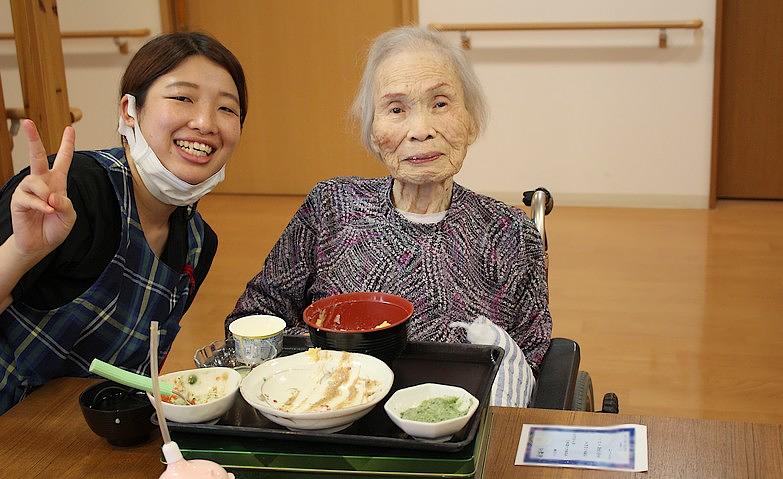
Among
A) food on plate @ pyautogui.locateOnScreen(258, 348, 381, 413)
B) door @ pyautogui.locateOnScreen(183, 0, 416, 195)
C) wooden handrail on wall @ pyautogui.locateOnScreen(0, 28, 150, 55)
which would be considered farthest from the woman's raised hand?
wooden handrail on wall @ pyautogui.locateOnScreen(0, 28, 150, 55)

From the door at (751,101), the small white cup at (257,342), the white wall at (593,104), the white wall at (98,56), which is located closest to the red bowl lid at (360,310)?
the small white cup at (257,342)

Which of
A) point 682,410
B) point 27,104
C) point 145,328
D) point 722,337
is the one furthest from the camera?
point 722,337

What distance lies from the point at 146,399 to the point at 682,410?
1.95 meters

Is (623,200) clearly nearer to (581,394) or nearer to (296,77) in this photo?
(296,77)

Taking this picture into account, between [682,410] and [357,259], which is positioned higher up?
[357,259]

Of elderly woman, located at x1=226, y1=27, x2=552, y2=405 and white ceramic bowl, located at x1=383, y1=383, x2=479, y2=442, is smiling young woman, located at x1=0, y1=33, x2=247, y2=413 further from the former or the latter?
white ceramic bowl, located at x1=383, y1=383, x2=479, y2=442

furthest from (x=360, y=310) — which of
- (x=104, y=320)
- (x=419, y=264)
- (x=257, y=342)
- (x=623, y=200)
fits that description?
(x=623, y=200)

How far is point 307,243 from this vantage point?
1.94 m

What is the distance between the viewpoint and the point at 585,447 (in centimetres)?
123

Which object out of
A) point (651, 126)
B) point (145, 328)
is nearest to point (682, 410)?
point (145, 328)

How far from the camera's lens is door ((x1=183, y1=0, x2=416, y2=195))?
5234mm

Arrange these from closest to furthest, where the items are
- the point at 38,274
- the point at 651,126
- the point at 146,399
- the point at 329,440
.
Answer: the point at 329,440 < the point at 146,399 < the point at 38,274 < the point at 651,126

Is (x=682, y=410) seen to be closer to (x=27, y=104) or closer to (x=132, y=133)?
(x=132, y=133)

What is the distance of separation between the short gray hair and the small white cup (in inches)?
26.0
